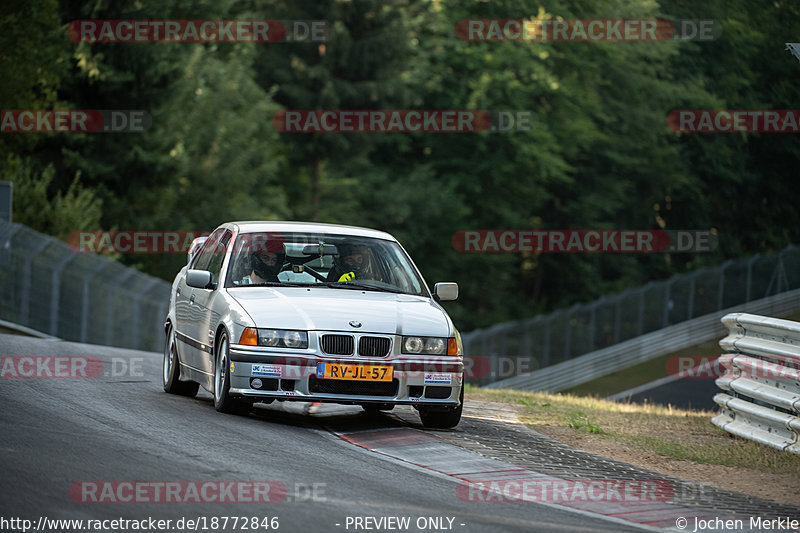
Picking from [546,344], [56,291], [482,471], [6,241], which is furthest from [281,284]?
[546,344]

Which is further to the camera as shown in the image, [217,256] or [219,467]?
[217,256]

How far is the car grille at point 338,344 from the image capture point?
1055cm

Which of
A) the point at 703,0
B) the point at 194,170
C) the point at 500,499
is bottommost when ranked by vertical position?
the point at 500,499

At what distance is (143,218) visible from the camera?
135 ft

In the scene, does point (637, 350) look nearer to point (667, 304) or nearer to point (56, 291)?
point (667, 304)

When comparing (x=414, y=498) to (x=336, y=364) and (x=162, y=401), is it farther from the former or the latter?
(x=162, y=401)

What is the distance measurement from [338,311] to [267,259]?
138cm

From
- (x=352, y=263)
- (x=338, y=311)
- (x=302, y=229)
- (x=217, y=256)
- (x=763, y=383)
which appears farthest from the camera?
(x=217, y=256)

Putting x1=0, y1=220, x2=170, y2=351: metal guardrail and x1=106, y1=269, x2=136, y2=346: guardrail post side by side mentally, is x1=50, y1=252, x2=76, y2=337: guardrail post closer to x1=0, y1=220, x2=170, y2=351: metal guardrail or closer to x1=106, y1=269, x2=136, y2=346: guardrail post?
x1=0, y1=220, x2=170, y2=351: metal guardrail

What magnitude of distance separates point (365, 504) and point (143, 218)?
34.5 metres

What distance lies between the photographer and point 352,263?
12039 mm

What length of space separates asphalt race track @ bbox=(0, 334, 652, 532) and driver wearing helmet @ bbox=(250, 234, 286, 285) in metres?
1.24

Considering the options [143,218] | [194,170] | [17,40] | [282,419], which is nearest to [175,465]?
[282,419]

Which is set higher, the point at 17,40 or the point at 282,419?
the point at 17,40
